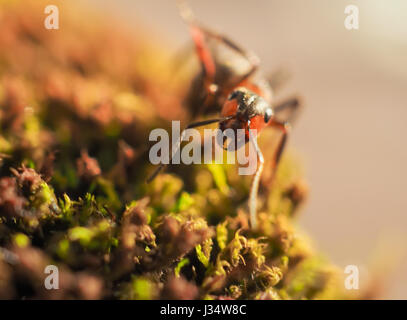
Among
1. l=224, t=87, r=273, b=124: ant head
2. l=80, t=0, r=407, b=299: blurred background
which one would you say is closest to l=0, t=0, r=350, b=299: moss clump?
l=224, t=87, r=273, b=124: ant head

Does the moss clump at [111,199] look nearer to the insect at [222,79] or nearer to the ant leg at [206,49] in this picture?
the insect at [222,79]

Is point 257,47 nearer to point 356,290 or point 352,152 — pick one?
point 352,152

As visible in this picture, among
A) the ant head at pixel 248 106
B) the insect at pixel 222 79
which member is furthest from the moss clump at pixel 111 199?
the ant head at pixel 248 106

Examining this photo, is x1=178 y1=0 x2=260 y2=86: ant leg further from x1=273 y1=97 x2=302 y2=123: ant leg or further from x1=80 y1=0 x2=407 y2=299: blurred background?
x1=80 y1=0 x2=407 y2=299: blurred background

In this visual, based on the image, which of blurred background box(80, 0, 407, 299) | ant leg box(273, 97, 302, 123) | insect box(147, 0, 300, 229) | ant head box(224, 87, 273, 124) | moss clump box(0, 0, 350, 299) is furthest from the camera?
blurred background box(80, 0, 407, 299)

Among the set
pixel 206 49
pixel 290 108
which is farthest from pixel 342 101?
pixel 206 49

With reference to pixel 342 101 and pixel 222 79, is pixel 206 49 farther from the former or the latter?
pixel 342 101
